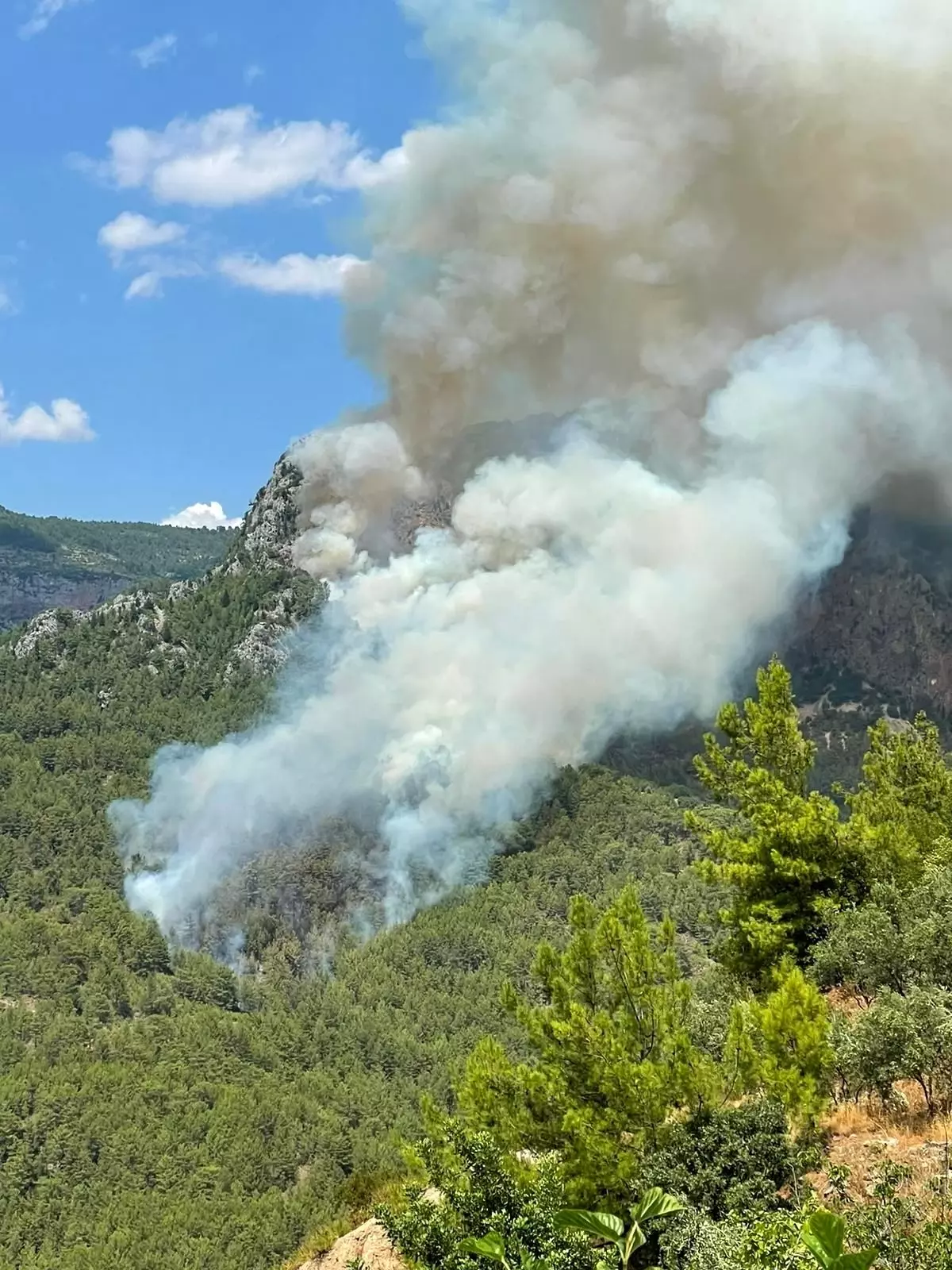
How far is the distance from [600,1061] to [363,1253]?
7866mm

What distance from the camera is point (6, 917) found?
6171 inches

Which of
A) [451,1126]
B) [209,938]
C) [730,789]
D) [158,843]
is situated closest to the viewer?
[451,1126]

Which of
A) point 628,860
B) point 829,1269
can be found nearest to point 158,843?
point 628,860

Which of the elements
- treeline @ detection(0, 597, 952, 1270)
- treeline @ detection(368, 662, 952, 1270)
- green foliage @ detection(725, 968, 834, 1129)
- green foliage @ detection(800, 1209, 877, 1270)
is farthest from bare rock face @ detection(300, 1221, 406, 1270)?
green foliage @ detection(800, 1209, 877, 1270)

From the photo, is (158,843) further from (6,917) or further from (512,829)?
(512,829)

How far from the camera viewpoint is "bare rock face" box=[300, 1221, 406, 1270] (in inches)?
743

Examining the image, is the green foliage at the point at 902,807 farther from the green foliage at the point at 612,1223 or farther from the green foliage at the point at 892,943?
the green foliage at the point at 612,1223

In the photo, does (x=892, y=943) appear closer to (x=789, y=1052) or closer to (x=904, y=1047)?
(x=904, y=1047)

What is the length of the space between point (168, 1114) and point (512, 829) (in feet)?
275

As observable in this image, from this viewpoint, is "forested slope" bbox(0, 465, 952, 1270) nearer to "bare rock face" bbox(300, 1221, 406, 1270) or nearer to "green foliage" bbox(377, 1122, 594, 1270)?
"green foliage" bbox(377, 1122, 594, 1270)

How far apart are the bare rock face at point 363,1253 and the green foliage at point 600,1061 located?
4175 millimetres

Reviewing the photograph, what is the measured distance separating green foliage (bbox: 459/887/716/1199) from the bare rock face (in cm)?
418

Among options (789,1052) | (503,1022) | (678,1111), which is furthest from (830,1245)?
(503,1022)

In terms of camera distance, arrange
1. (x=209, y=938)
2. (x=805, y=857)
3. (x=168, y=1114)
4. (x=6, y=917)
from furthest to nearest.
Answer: (x=209, y=938)
(x=6, y=917)
(x=168, y=1114)
(x=805, y=857)
